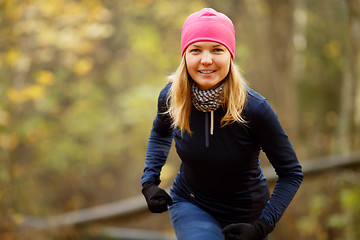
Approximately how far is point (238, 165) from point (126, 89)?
36.7ft

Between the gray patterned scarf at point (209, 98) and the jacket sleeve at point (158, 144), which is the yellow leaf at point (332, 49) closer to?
the jacket sleeve at point (158, 144)

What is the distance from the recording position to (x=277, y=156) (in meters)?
2.21

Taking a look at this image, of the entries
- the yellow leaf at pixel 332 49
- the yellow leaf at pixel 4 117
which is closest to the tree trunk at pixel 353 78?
the yellow leaf at pixel 332 49

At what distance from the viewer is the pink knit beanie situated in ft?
7.17

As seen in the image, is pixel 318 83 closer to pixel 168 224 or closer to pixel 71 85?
pixel 168 224

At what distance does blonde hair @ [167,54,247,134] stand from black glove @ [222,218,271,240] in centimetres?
51

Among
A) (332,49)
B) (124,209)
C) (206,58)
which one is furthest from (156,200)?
(332,49)

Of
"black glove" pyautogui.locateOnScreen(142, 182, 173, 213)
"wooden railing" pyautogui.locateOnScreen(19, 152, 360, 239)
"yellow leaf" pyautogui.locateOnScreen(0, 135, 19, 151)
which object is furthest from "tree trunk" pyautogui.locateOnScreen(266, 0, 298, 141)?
"black glove" pyautogui.locateOnScreen(142, 182, 173, 213)

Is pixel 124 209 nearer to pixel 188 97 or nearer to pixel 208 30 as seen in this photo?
pixel 188 97

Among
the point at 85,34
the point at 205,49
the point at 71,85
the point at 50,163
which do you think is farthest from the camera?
the point at 71,85

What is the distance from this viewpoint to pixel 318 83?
11.9 metres

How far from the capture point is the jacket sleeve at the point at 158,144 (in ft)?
8.22

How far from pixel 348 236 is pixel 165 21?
8169 millimetres

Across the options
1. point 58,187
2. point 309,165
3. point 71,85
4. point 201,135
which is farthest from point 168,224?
point 201,135
